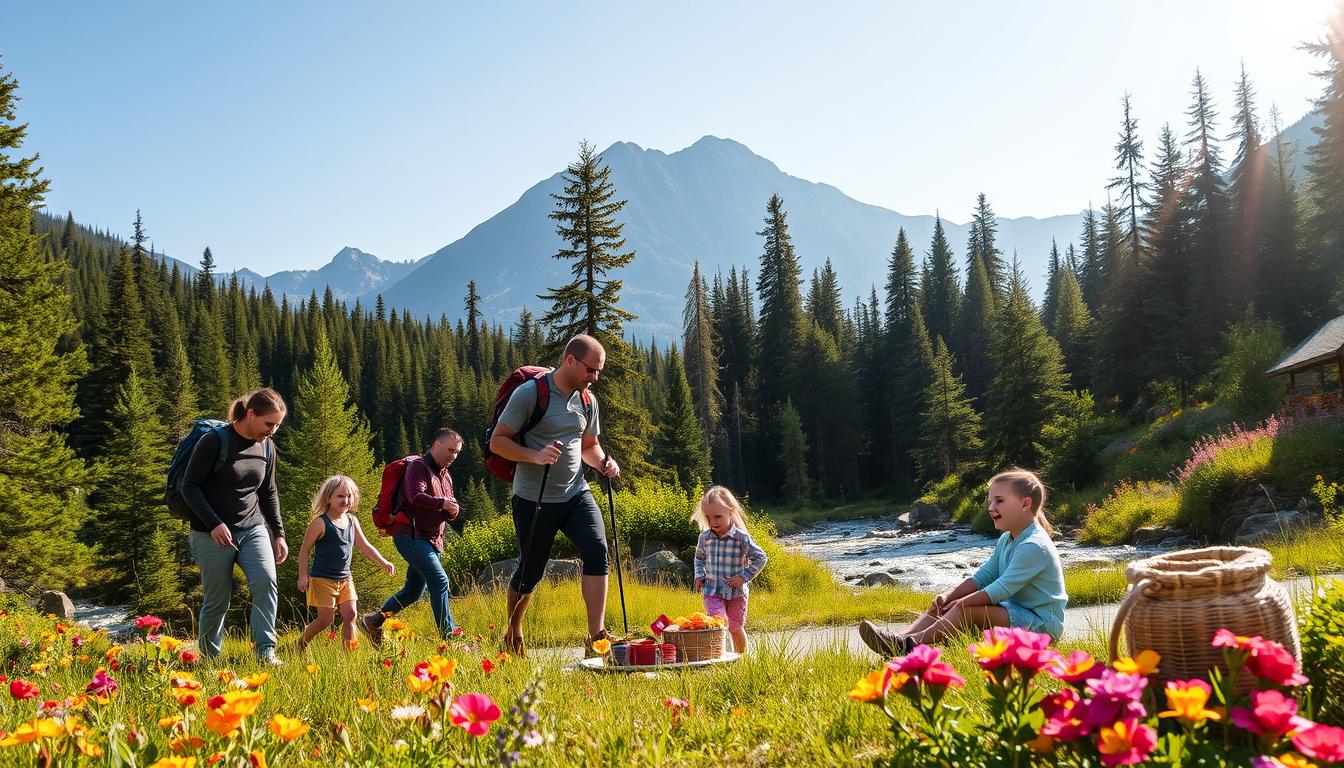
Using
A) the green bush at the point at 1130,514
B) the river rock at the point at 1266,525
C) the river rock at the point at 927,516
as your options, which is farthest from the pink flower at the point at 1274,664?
the river rock at the point at 927,516

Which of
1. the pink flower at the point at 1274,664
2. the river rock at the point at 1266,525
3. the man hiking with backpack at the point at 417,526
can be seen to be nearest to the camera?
the pink flower at the point at 1274,664

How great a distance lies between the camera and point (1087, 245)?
68.2m

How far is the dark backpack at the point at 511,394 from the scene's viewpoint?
5609 mm

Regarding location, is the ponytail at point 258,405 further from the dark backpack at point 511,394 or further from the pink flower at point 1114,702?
the pink flower at point 1114,702

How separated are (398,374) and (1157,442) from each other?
81001 mm

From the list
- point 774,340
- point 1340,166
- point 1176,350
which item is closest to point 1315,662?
point 1340,166

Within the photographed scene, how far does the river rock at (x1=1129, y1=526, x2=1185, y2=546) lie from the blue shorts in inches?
621

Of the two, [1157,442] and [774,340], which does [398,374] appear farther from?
[1157,442]

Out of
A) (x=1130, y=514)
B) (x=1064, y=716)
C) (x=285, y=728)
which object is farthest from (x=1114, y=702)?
(x=1130, y=514)

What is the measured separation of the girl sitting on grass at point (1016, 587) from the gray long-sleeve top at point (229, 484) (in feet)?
14.3

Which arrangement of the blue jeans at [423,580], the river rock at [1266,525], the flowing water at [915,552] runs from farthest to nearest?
the flowing water at [915,552]
the river rock at [1266,525]
the blue jeans at [423,580]

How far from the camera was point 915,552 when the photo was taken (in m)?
26.6

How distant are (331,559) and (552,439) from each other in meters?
2.91

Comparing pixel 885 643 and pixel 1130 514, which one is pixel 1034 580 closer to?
pixel 885 643
